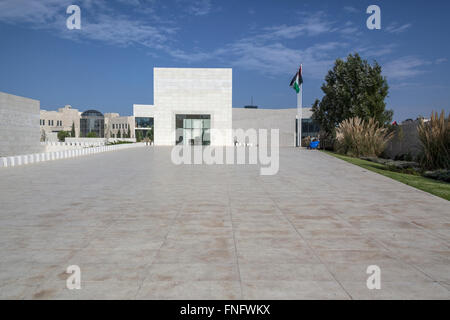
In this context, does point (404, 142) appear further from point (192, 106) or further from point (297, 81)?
point (192, 106)

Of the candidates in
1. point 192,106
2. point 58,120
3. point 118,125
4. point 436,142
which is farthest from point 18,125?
point 118,125

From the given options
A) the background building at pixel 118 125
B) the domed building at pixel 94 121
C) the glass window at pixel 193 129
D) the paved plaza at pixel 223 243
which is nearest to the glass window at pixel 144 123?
the background building at pixel 118 125

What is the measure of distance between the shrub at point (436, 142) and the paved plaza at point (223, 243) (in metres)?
5.01

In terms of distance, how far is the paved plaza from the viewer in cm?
335

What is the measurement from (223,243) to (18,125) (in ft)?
102

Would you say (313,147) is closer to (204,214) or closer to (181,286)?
(204,214)

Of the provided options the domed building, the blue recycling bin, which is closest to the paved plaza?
the blue recycling bin

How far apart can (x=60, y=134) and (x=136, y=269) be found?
89.6 metres

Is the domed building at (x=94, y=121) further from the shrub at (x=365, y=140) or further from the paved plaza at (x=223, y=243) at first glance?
the paved plaza at (x=223, y=243)

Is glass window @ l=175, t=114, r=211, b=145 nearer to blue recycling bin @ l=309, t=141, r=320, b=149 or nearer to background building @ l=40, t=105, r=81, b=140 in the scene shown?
blue recycling bin @ l=309, t=141, r=320, b=149

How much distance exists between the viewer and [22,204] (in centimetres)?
732

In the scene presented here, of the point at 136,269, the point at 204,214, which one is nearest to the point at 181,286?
the point at 136,269

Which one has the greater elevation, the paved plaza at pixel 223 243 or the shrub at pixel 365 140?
the shrub at pixel 365 140

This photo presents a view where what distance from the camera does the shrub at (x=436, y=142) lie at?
41.4 feet
